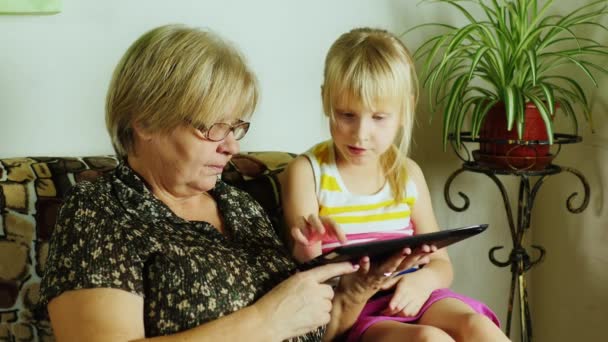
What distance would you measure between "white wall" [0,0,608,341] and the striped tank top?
0.41 meters

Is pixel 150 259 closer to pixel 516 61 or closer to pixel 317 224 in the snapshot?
pixel 317 224

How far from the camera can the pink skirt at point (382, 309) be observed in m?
1.65

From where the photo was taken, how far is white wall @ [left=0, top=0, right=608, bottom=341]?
5.98 feet

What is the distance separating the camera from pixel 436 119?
2508 millimetres

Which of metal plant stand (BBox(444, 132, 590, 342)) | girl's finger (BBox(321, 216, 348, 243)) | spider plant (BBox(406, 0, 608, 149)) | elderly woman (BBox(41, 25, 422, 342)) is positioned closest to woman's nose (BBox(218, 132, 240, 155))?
elderly woman (BBox(41, 25, 422, 342))

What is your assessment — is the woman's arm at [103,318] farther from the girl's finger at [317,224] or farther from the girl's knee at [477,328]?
the girl's knee at [477,328]

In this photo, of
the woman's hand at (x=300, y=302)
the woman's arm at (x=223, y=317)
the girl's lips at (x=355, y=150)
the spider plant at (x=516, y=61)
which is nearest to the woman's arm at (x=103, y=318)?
the woman's arm at (x=223, y=317)

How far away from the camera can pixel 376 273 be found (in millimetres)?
1514

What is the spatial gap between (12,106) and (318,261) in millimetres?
889

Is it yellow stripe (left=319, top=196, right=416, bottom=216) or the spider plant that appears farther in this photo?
the spider plant

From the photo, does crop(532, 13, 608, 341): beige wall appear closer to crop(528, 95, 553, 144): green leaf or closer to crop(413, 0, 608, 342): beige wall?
crop(413, 0, 608, 342): beige wall

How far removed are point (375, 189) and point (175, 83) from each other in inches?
26.6

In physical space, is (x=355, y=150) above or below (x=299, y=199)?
above

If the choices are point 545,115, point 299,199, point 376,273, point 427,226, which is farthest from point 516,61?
point 376,273
